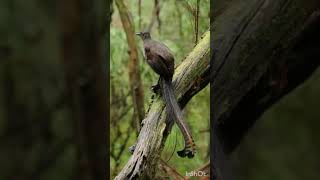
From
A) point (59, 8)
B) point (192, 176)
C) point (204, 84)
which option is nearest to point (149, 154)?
point (192, 176)

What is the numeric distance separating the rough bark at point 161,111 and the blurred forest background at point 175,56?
0.07 ft

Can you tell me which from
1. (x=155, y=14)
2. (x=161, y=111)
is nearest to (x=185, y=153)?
(x=161, y=111)

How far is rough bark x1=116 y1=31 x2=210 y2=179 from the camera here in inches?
68.2

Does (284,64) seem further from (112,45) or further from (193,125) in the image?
(112,45)

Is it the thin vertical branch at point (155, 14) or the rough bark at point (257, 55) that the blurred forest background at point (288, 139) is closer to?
the rough bark at point (257, 55)

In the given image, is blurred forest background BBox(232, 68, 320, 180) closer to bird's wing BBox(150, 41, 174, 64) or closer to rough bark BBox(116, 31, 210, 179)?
rough bark BBox(116, 31, 210, 179)

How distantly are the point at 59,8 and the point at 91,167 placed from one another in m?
0.49

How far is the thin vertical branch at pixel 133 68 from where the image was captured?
1.83m

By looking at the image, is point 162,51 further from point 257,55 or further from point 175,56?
point 257,55

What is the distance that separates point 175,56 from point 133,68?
17cm

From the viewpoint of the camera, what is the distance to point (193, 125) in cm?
177

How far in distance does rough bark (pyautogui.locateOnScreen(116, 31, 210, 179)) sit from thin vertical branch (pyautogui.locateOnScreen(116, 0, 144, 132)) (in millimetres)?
83

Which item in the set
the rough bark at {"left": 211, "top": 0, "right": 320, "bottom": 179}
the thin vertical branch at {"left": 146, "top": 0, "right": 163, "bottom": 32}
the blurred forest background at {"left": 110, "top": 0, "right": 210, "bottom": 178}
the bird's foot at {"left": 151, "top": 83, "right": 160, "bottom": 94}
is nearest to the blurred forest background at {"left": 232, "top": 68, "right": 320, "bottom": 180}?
the rough bark at {"left": 211, "top": 0, "right": 320, "bottom": 179}

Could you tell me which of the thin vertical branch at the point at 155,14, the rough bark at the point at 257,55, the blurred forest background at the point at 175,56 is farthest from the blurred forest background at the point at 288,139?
the thin vertical branch at the point at 155,14
